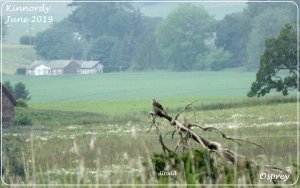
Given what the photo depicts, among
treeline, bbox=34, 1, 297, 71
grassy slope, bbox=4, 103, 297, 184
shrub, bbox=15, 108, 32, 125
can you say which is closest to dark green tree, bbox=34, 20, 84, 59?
treeline, bbox=34, 1, 297, 71

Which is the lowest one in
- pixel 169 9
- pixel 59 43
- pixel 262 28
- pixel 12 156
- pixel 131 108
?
pixel 12 156

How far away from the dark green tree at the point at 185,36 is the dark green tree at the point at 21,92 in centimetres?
653

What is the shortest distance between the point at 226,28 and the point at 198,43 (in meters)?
2.55

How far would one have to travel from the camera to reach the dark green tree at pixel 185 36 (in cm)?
4359

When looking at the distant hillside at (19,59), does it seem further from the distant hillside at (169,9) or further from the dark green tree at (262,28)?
the dark green tree at (262,28)

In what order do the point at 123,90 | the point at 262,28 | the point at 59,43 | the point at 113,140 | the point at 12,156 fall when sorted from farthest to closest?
1. the point at 262,28
2. the point at 123,90
3. the point at 59,43
4. the point at 113,140
5. the point at 12,156

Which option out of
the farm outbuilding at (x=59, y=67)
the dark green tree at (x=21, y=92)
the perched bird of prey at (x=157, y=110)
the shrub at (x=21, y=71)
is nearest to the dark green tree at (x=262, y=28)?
the shrub at (x=21, y=71)

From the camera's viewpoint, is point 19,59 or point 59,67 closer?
point 59,67

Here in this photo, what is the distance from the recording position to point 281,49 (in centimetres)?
5475

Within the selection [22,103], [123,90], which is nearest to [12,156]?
[22,103]

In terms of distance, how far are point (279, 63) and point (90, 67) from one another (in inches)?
731

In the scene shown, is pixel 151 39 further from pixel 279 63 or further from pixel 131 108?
pixel 131 108

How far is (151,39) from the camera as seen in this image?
49219 mm

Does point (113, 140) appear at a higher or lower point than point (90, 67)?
lower
